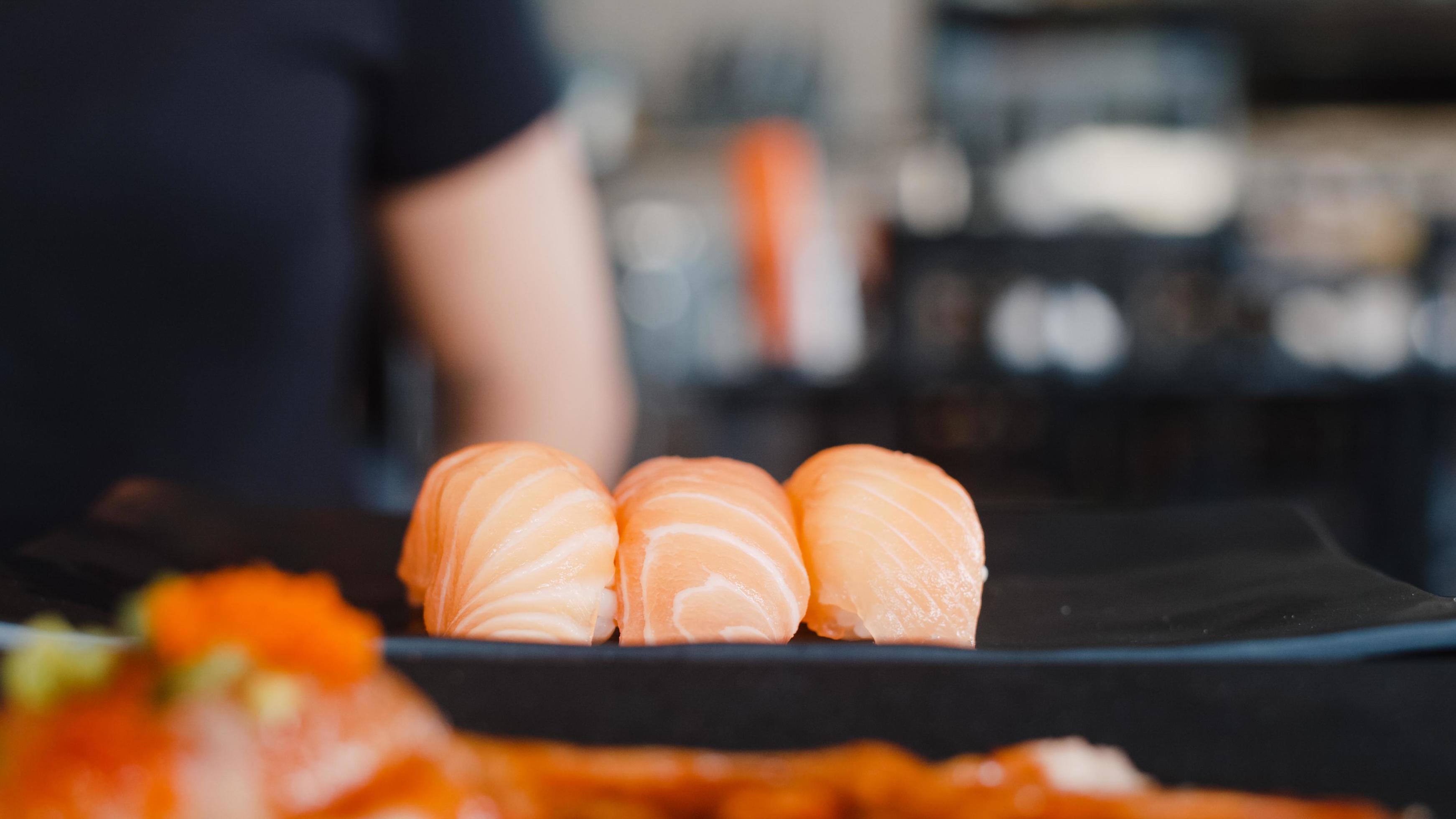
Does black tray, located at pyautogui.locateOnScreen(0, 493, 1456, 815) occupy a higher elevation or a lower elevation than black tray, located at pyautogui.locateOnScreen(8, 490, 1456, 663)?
higher

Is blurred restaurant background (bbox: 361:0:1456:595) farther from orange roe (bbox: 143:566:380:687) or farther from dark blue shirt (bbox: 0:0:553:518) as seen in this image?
orange roe (bbox: 143:566:380:687)

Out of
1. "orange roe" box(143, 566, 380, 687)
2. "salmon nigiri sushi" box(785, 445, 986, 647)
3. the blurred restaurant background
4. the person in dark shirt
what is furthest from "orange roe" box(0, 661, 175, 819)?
the blurred restaurant background

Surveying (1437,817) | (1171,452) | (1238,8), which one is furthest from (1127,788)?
(1238,8)

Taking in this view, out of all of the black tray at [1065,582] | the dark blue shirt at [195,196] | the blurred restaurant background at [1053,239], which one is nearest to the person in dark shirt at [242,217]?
the dark blue shirt at [195,196]

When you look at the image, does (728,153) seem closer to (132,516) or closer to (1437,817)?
(132,516)

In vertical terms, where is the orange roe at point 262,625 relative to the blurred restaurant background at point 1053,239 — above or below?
above

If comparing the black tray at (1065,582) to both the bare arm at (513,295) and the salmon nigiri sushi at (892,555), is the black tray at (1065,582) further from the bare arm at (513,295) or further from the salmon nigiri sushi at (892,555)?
the bare arm at (513,295)
